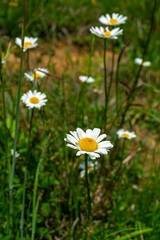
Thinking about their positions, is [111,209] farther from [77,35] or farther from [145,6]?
[145,6]

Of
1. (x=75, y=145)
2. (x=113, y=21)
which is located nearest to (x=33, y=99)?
(x=75, y=145)

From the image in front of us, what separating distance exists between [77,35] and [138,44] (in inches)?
25.9

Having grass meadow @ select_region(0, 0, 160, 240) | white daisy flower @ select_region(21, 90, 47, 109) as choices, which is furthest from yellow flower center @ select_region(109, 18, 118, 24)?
white daisy flower @ select_region(21, 90, 47, 109)

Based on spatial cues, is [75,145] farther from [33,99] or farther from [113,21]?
[113,21]

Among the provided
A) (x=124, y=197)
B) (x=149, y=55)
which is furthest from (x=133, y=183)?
(x=149, y=55)

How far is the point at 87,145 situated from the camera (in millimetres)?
907

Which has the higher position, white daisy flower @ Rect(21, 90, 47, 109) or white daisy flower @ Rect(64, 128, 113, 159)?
white daisy flower @ Rect(21, 90, 47, 109)

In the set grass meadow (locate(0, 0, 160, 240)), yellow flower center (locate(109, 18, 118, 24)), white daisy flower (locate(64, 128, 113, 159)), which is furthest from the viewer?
yellow flower center (locate(109, 18, 118, 24))

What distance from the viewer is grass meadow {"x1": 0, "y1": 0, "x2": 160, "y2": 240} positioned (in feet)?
3.89

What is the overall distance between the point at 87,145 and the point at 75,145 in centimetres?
4

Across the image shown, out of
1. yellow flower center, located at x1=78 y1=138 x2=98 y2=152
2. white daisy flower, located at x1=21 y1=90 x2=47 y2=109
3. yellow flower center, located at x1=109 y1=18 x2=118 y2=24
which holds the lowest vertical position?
yellow flower center, located at x1=78 y1=138 x2=98 y2=152

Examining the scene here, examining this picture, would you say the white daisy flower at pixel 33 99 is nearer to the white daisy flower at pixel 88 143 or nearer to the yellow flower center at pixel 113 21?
the white daisy flower at pixel 88 143

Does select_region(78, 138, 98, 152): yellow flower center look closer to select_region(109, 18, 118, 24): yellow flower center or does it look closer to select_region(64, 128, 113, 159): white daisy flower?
select_region(64, 128, 113, 159): white daisy flower

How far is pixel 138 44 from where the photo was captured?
3168 millimetres
